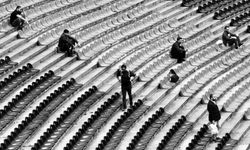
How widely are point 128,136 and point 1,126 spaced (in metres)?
3.42

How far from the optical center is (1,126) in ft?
71.8

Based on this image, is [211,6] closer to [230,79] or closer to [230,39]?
[230,39]

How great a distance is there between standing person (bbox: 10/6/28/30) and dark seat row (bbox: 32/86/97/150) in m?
4.30

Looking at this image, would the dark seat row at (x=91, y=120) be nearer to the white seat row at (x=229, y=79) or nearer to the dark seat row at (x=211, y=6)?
the white seat row at (x=229, y=79)

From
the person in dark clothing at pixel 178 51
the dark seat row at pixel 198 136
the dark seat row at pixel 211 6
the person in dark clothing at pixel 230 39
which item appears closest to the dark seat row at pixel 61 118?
the dark seat row at pixel 198 136

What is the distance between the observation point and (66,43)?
27359 millimetres

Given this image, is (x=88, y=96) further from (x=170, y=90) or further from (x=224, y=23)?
(x=224, y=23)

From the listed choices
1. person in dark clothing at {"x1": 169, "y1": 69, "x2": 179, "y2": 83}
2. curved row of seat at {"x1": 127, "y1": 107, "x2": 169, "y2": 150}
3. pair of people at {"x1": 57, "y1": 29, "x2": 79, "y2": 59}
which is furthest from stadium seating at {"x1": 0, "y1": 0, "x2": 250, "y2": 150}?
pair of people at {"x1": 57, "y1": 29, "x2": 79, "y2": 59}

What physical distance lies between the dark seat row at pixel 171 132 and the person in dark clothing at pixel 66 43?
4.92 meters

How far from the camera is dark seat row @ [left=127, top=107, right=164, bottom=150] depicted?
2202 cm

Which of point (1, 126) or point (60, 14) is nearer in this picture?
point (1, 126)

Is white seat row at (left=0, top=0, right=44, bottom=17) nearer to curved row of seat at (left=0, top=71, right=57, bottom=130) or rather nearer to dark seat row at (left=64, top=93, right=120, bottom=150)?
curved row of seat at (left=0, top=71, right=57, bottom=130)

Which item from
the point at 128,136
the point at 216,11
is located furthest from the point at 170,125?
the point at 216,11

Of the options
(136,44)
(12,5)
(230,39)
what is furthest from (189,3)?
(12,5)
